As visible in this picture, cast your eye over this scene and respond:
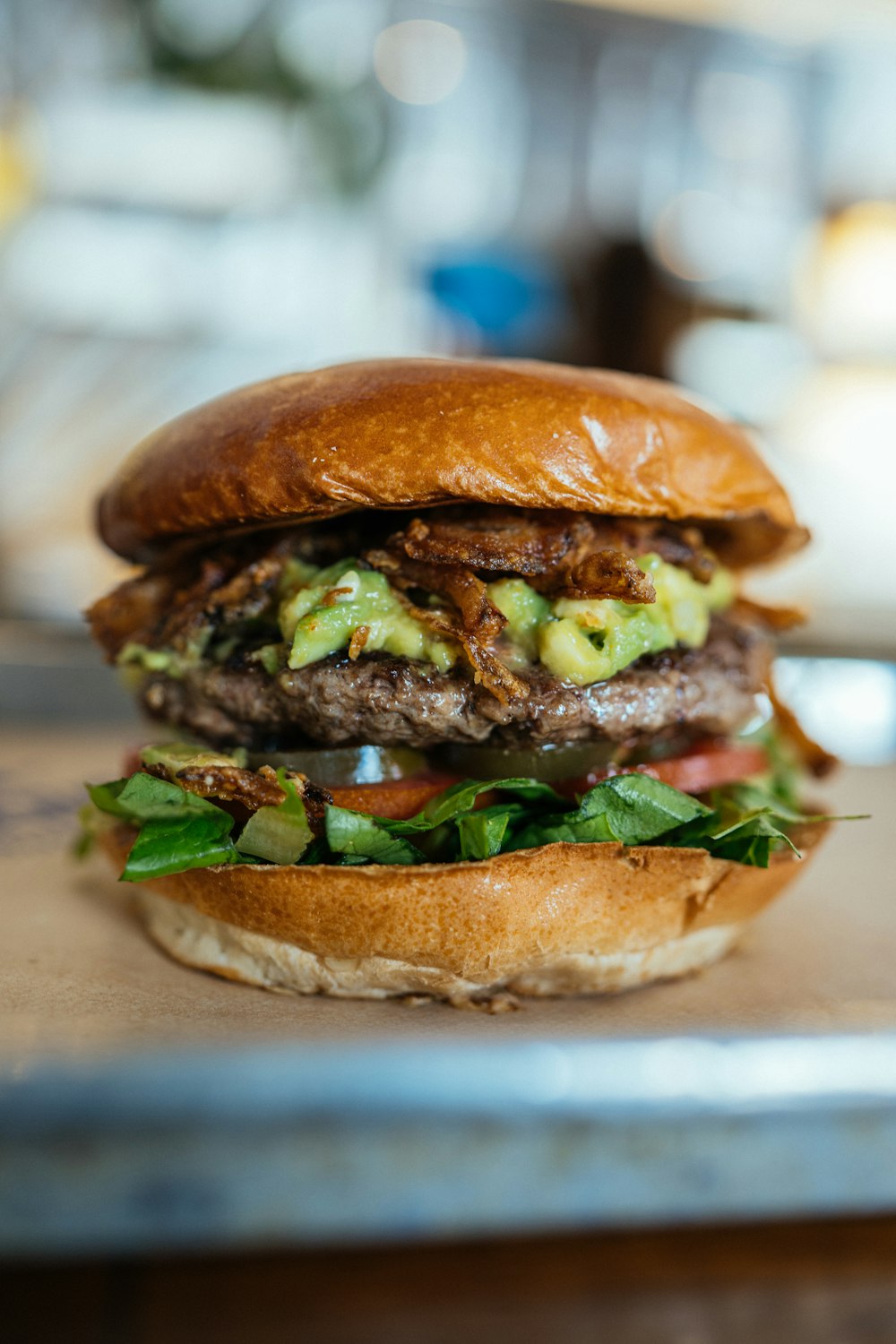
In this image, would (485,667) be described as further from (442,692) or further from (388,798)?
(388,798)

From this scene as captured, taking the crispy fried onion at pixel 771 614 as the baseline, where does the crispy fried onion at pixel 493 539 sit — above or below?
above

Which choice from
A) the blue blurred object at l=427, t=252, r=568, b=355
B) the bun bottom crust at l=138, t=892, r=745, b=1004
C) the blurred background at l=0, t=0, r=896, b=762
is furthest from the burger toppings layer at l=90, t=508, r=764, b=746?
the blue blurred object at l=427, t=252, r=568, b=355

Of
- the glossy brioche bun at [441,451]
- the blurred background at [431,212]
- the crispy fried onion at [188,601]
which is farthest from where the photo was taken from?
the blurred background at [431,212]

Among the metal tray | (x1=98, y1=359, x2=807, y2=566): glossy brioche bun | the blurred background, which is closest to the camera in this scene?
the metal tray

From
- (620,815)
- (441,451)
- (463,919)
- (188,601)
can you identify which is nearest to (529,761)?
(620,815)

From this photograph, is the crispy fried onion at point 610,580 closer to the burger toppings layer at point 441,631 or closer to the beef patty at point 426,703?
the burger toppings layer at point 441,631

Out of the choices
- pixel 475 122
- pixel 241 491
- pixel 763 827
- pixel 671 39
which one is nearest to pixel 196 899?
pixel 241 491

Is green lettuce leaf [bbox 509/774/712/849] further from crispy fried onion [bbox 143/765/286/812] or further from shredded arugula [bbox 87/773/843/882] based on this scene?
crispy fried onion [bbox 143/765/286/812]

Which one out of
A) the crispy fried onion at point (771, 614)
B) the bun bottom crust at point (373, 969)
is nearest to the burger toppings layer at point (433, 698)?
the bun bottom crust at point (373, 969)
